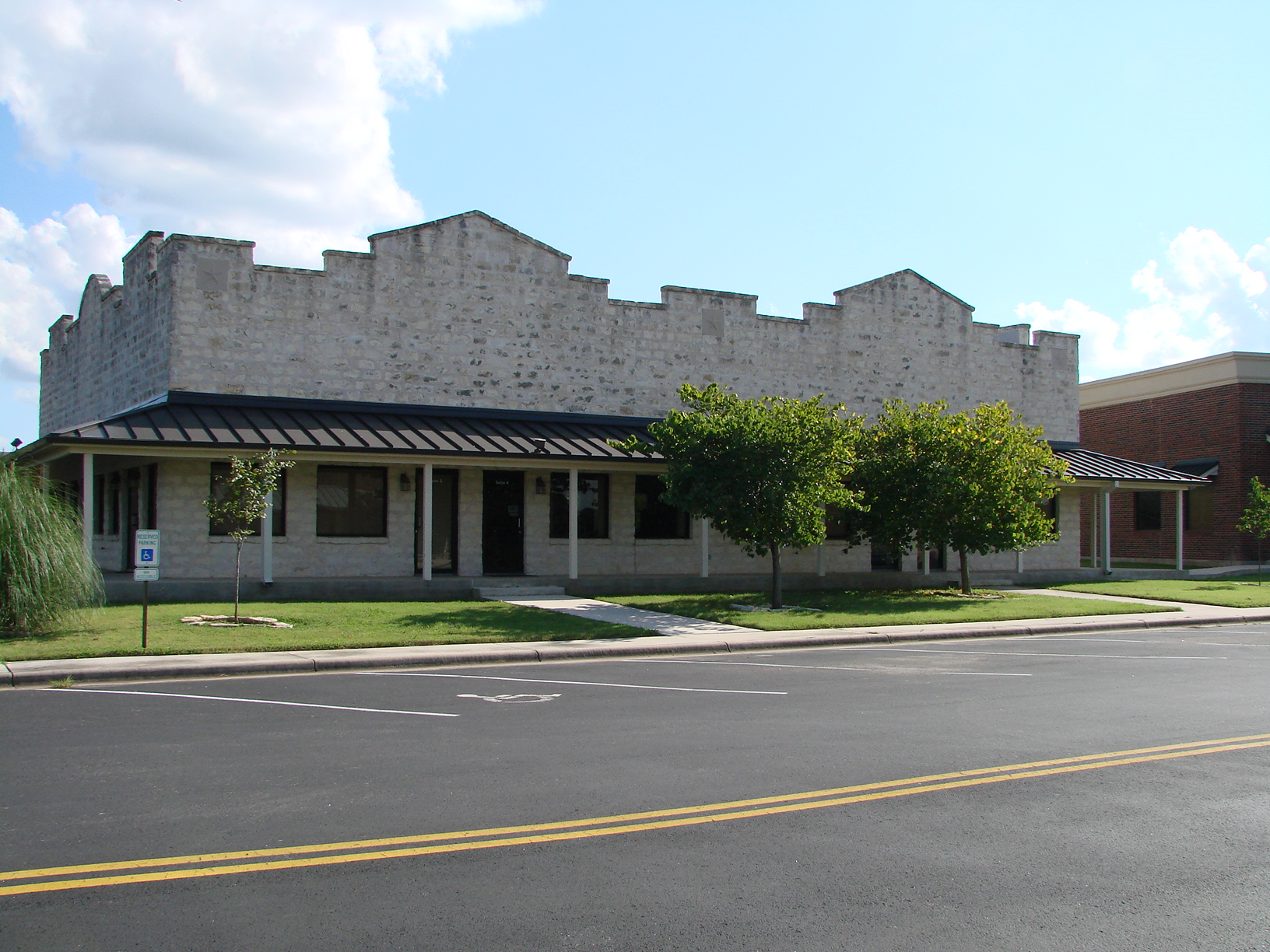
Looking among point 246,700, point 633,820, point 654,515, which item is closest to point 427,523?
point 654,515

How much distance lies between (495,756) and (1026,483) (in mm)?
19117

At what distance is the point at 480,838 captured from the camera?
5.84m

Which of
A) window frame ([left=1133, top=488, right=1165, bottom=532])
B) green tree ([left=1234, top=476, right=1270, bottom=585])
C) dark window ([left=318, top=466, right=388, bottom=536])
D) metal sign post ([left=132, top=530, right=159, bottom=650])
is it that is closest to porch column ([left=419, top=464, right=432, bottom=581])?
dark window ([left=318, top=466, right=388, bottom=536])

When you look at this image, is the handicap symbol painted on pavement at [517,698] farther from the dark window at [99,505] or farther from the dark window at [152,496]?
the dark window at [99,505]

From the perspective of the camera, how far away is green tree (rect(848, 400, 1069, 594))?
2320cm

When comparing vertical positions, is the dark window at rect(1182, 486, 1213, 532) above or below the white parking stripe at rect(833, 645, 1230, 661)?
above

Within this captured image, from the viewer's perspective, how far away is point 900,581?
27453 millimetres

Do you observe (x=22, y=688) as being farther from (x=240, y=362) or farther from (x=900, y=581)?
(x=900, y=581)

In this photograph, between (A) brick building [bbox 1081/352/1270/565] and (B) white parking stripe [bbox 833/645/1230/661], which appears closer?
(B) white parking stripe [bbox 833/645/1230/661]

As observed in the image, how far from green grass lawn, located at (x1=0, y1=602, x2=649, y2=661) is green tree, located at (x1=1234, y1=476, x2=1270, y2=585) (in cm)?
2225

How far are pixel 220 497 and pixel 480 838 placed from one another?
17.0 m

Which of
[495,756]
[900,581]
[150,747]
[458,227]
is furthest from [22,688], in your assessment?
[900,581]

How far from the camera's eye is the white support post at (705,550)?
79.5ft

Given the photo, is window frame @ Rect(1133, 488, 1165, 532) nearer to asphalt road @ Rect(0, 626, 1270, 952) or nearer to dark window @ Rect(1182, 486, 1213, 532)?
dark window @ Rect(1182, 486, 1213, 532)
